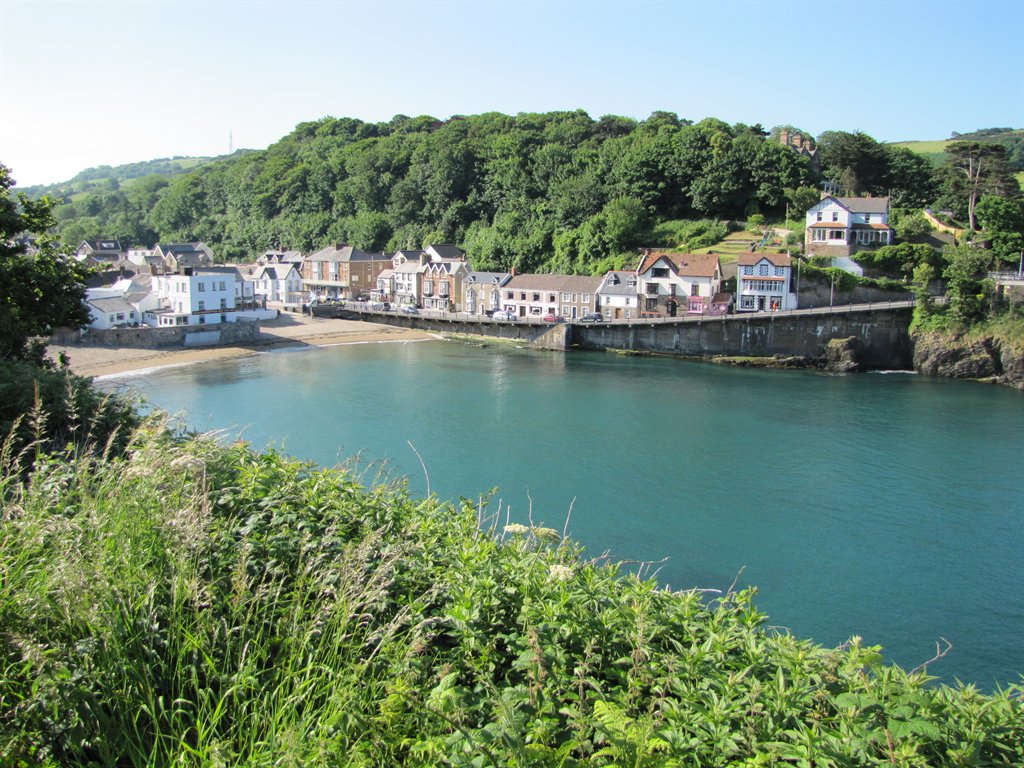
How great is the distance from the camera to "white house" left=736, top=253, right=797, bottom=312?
45.1 meters

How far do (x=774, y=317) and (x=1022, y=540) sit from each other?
85.3 ft

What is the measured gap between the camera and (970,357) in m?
38.3

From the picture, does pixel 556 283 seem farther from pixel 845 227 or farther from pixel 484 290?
pixel 845 227

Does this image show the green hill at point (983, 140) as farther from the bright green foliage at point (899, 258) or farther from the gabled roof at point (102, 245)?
the gabled roof at point (102, 245)

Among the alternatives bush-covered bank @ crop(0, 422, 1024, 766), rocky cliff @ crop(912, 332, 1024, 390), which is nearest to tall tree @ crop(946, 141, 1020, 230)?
rocky cliff @ crop(912, 332, 1024, 390)

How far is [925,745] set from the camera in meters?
3.87

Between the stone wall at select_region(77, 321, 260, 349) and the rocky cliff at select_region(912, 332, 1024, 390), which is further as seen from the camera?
the stone wall at select_region(77, 321, 260, 349)

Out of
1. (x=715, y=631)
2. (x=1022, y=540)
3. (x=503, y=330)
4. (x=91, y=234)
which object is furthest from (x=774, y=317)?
(x=91, y=234)

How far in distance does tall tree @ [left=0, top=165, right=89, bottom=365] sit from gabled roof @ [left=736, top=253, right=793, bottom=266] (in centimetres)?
3824

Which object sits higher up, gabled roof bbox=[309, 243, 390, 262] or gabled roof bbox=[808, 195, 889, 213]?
gabled roof bbox=[808, 195, 889, 213]

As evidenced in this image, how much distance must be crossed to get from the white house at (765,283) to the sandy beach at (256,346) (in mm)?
20566

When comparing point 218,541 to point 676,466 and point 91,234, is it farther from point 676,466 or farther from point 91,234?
point 91,234

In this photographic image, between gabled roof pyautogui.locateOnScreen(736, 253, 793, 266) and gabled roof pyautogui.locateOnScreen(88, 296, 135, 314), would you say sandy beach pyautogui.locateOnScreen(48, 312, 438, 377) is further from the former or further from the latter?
gabled roof pyautogui.locateOnScreen(736, 253, 793, 266)

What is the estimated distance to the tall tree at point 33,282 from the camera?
13508 mm
